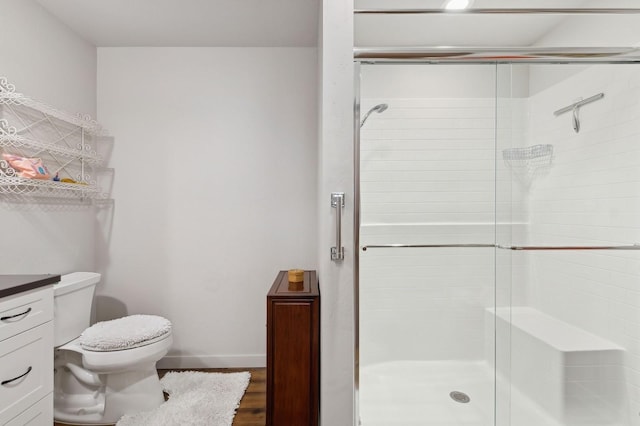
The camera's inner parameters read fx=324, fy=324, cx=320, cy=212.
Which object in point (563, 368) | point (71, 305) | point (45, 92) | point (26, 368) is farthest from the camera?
point (45, 92)

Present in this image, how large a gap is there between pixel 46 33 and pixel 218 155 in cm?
126

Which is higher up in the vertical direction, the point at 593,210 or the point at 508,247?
the point at 593,210

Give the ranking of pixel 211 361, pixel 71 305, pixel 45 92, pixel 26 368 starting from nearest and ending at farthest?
pixel 26 368 < pixel 71 305 < pixel 45 92 < pixel 211 361

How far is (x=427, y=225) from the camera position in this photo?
→ 1811 mm

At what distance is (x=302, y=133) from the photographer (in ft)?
8.14

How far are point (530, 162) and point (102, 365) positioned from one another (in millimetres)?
2492

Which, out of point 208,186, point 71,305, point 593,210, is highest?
point 208,186

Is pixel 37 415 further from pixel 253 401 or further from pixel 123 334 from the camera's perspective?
pixel 253 401

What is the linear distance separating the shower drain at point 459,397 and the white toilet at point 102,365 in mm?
1638

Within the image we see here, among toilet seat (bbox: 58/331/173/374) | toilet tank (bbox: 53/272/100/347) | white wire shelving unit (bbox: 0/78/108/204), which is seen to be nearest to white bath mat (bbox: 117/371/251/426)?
toilet seat (bbox: 58/331/173/374)

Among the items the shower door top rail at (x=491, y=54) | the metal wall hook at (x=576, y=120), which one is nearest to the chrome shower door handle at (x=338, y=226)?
the shower door top rail at (x=491, y=54)

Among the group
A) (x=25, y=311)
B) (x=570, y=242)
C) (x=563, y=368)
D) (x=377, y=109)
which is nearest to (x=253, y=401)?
(x=25, y=311)

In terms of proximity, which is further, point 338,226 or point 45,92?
point 45,92

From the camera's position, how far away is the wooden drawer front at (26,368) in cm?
131
